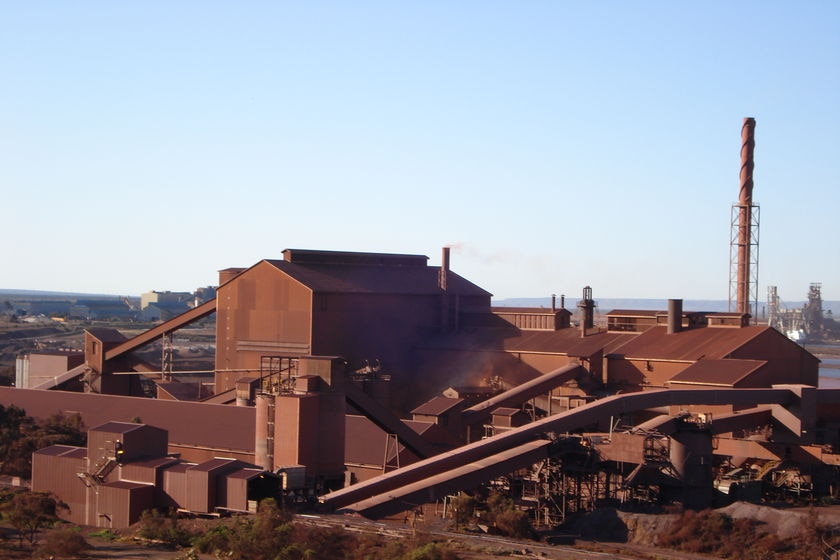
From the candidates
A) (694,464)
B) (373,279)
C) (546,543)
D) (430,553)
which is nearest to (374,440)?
(694,464)

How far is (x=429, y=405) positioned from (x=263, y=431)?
9636mm

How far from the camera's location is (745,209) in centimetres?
5644

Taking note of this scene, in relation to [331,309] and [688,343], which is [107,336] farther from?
[688,343]

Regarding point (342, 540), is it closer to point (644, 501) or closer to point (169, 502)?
point (169, 502)

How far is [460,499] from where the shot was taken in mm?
32188

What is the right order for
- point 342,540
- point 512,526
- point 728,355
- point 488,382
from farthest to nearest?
point 488,382, point 728,355, point 512,526, point 342,540

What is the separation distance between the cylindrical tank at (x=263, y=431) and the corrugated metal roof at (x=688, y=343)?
17.0 meters

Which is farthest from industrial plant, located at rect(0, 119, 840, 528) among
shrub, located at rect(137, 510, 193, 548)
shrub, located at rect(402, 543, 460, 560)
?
shrub, located at rect(402, 543, 460, 560)

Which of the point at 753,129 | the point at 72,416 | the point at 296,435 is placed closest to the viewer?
the point at 296,435

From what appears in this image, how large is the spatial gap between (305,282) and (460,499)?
21.9m

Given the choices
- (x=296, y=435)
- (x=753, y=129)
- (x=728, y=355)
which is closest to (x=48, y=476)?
(x=296, y=435)

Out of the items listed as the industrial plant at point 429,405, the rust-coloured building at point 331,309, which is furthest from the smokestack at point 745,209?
the rust-coloured building at point 331,309

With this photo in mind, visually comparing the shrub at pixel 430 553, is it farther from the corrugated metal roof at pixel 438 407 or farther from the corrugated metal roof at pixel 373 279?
the corrugated metal roof at pixel 373 279

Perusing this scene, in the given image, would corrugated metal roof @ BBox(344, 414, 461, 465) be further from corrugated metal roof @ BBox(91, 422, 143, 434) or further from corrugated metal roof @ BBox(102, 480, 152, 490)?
corrugated metal roof @ BBox(102, 480, 152, 490)
